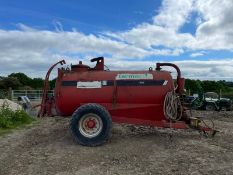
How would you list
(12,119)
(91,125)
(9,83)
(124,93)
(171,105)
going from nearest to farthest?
(91,125) → (171,105) → (124,93) → (12,119) → (9,83)

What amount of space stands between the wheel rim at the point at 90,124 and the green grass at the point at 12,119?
3.61 metres

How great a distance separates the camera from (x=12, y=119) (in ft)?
44.7

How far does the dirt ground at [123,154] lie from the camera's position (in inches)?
273

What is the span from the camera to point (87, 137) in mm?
9078

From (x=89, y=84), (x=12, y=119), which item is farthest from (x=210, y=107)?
(x=89, y=84)

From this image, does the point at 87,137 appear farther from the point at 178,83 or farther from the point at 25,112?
the point at 25,112

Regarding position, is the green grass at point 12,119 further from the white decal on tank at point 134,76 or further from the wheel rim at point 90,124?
the white decal on tank at point 134,76

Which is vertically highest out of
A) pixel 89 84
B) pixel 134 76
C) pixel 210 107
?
pixel 134 76

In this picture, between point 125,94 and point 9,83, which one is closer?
point 125,94

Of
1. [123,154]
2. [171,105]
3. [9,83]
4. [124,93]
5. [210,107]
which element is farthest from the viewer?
[9,83]

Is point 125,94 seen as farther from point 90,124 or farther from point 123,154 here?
point 123,154

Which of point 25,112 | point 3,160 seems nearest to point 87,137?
point 3,160

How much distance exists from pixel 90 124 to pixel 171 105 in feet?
6.68

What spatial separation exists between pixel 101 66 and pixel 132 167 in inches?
152
